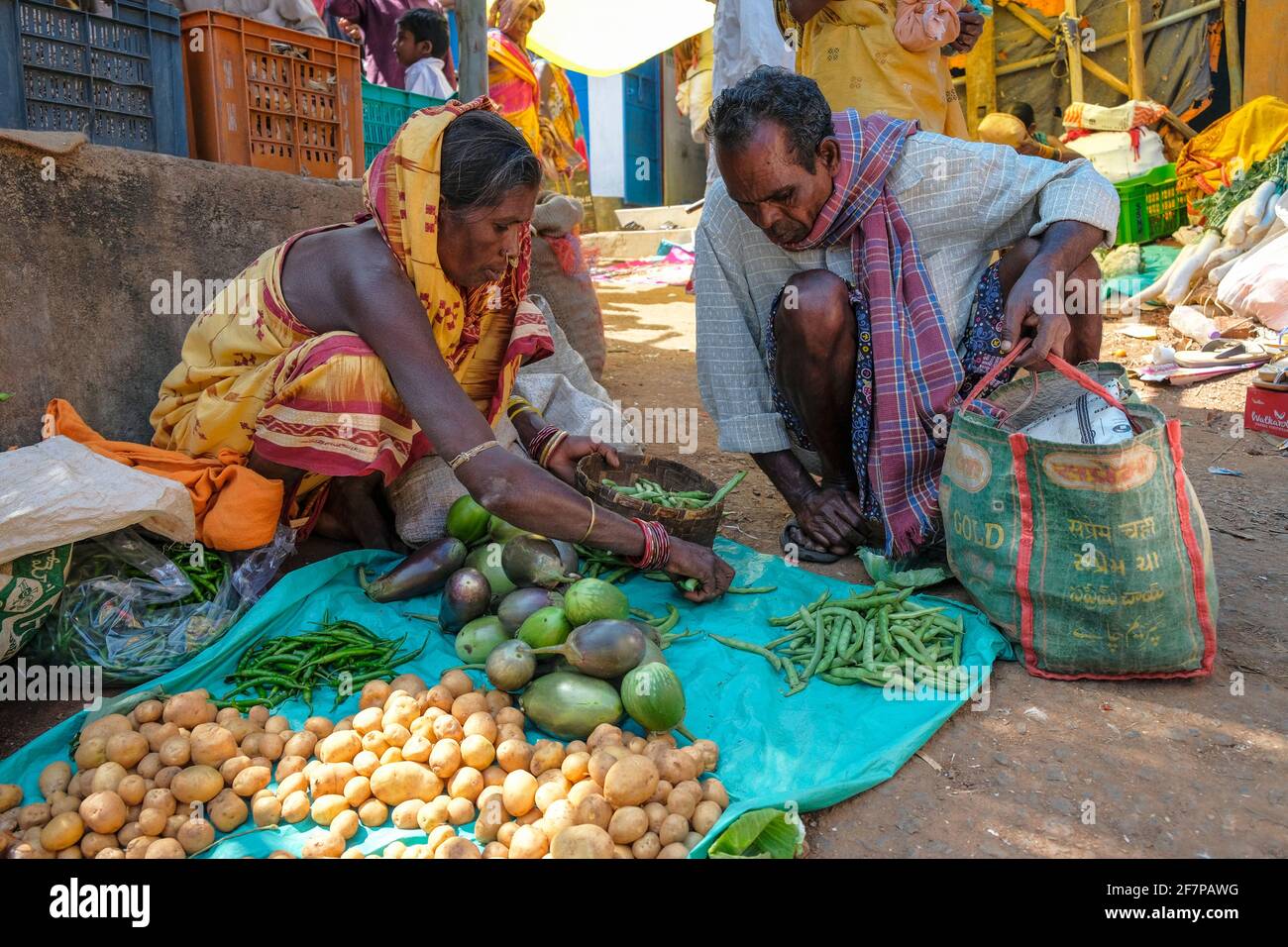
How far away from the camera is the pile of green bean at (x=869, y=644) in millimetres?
2244

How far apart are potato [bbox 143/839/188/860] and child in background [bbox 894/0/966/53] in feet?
12.8

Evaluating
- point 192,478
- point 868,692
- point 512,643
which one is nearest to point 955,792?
point 868,692

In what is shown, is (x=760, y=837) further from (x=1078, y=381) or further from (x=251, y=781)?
(x=1078, y=381)

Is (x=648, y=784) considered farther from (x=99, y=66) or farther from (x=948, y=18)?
(x=948, y=18)

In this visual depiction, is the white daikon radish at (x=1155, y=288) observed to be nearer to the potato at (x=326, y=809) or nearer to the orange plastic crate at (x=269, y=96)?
the orange plastic crate at (x=269, y=96)

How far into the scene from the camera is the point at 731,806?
1774 millimetres

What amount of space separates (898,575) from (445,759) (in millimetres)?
1408

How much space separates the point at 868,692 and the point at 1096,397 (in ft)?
3.22

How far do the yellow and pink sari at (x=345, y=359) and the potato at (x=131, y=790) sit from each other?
98 centimetres

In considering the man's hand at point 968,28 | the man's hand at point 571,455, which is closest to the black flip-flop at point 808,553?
the man's hand at point 571,455

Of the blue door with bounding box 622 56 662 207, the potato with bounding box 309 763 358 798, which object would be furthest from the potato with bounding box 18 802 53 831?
the blue door with bounding box 622 56 662 207

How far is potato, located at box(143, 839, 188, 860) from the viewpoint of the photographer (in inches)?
67.7

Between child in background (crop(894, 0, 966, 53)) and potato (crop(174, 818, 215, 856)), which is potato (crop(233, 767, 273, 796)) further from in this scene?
child in background (crop(894, 0, 966, 53))

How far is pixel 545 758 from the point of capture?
1915mm
